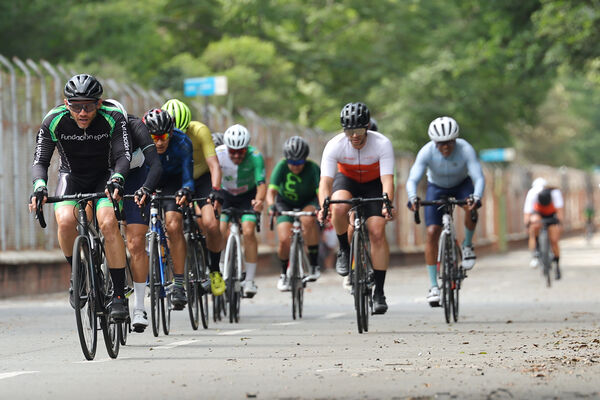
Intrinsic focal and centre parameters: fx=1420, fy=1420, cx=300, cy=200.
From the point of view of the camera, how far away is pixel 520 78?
29047mm

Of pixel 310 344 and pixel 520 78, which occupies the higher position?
pixel 520 78

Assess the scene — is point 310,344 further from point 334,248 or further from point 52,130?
point 334,248

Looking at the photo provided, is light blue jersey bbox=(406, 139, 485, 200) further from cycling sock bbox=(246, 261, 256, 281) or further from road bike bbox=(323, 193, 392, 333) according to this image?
cycling sock bbox=(246, 261, 256, 281)

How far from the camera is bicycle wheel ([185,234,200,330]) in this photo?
12.7 meters

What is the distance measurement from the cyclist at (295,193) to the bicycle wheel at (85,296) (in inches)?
221

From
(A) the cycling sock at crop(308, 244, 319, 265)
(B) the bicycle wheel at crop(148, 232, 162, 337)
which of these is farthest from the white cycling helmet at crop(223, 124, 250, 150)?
(B) the bicycle wheel at crop(148, 232, 162, 337)

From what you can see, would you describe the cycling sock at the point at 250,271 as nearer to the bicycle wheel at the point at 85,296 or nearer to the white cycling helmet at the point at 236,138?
the white cycling helmet at the point at 236,138

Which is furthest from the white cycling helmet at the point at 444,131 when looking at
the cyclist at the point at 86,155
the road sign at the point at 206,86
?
the road sign at the point at 206,86

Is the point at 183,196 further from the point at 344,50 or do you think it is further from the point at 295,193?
the point at 344,50

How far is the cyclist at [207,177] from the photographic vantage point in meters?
13.0

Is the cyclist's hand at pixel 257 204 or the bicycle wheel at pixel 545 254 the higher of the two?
the cyclist's hand at pixel 257 204

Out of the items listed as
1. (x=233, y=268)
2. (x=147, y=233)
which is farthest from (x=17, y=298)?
(x=147, y=233)

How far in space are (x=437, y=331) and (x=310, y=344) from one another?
180 centimetres

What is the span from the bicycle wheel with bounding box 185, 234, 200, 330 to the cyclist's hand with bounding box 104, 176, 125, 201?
3238 millimetres
